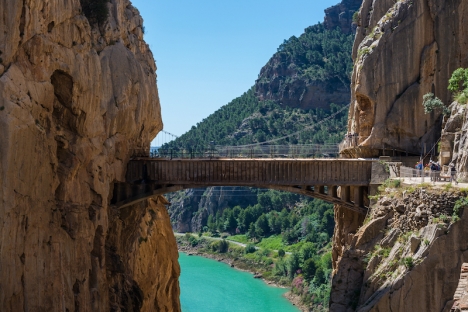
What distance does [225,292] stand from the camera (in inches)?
2899

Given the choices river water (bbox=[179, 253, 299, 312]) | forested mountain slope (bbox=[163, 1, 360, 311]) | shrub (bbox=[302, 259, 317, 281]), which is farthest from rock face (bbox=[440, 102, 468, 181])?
forested mountain slope (bbox=[163, 1, 360, 311])

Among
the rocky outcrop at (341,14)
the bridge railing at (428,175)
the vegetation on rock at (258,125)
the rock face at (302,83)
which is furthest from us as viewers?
the rocky outcrop at (341,14)

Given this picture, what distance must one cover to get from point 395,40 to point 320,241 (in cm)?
5243

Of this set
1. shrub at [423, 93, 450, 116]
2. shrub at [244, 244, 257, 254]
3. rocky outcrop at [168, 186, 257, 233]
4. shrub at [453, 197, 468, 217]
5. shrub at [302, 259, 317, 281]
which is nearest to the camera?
shrub at [453, 197, 468, 217]

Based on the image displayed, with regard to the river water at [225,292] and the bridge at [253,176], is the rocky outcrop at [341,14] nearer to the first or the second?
the river water at [225,292]

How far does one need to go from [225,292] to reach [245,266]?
13.7m

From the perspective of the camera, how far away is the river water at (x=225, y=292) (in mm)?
67250

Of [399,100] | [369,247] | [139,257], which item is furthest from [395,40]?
[139,257]

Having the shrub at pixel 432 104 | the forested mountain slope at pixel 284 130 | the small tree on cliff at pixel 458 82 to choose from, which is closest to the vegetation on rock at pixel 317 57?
the forested mountain slope at pixel 284 130

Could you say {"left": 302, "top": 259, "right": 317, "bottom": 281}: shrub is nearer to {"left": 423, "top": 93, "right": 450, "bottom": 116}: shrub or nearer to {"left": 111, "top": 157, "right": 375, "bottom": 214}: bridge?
{"left": 111, "top": 157, "right": 375, "bottom": 214}: bridge

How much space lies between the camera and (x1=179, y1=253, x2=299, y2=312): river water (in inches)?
2648

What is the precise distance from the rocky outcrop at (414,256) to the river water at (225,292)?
131 ft

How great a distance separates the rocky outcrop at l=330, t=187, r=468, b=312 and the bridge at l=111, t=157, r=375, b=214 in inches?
199

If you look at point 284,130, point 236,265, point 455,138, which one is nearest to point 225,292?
point 236,265
